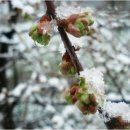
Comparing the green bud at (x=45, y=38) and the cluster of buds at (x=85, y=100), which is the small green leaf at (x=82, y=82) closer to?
Result: the cluster of buds at (x=85, y=100)

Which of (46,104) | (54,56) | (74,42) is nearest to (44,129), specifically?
(46,104)

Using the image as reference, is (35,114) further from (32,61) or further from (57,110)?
(32,61)

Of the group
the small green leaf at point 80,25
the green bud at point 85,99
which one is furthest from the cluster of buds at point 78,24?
the green bud at point 85,99

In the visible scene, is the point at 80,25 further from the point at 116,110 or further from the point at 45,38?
the point at 116,110

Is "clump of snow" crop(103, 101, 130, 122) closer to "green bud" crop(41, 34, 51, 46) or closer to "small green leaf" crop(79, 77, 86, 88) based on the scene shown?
"small green leaf" crop(79, 77, 86, 88)

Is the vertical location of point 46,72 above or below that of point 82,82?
below

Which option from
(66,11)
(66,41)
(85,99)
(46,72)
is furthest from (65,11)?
(46,72)

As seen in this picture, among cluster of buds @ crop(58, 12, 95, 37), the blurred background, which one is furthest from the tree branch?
the blurred background
